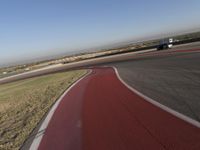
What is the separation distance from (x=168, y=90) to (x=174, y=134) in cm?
575

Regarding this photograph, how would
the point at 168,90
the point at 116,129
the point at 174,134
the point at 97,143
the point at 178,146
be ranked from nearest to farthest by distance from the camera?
the point at 178,146, the point at 174,134, the point at 97,143, the point at 116,129, the point at 168,90

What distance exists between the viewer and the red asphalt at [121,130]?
5.86 metres

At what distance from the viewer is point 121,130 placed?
23.4ft

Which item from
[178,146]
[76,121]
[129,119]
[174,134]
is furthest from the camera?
[76,121]

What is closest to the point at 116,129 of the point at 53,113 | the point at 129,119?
the point at 129,119

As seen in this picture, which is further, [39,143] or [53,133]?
[53,133]

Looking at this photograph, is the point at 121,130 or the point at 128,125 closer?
the point at 121,130

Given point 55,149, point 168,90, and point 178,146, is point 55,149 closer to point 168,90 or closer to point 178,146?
point 178,146

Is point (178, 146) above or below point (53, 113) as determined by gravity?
above

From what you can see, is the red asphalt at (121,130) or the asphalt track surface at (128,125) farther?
the asphalt track surface at (128,125)

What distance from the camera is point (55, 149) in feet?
22.4

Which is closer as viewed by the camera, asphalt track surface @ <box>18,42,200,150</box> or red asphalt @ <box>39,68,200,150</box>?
red asphalt @ <box>39,68,200,150</box>

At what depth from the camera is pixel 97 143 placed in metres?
6.51

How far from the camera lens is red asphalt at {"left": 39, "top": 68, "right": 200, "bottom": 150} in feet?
19.2
